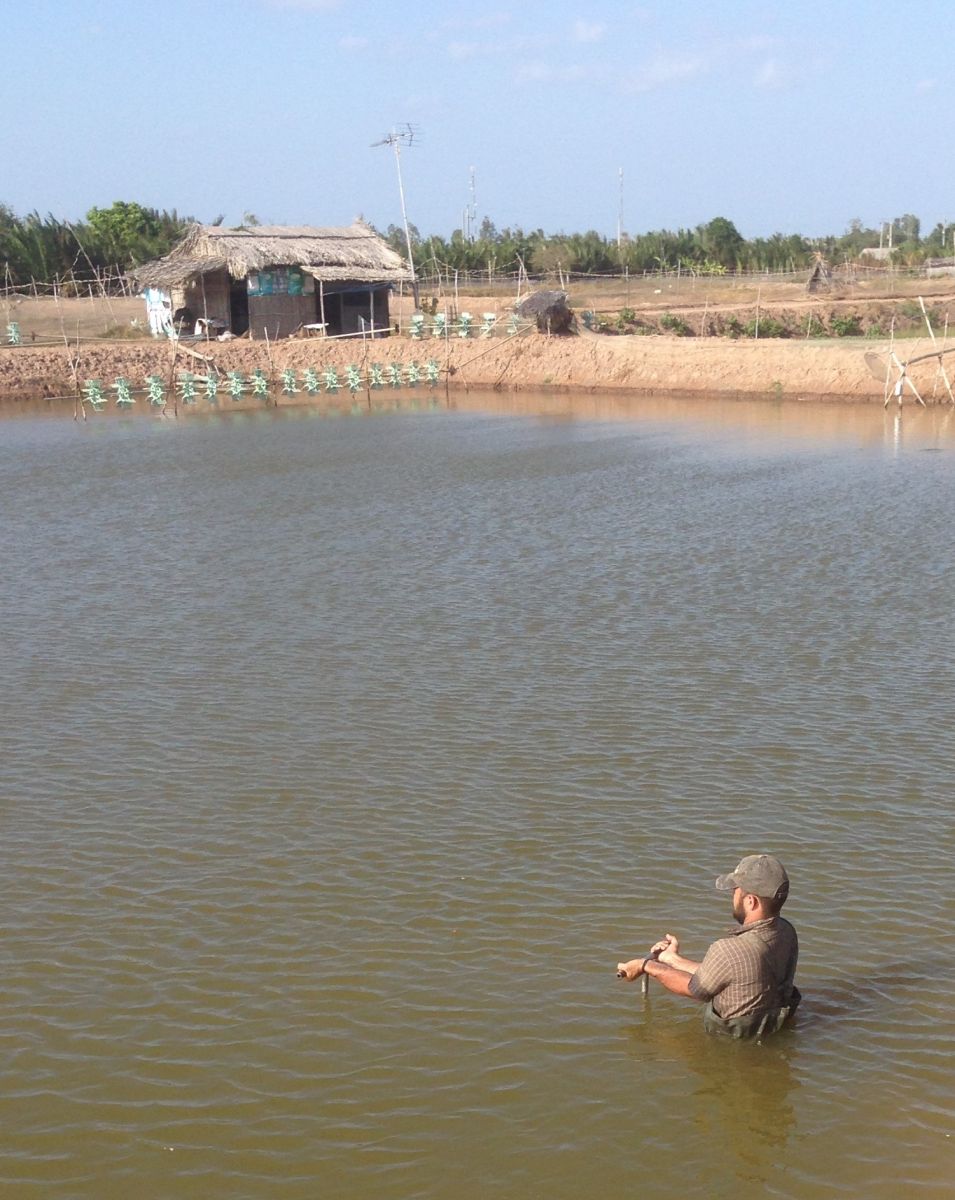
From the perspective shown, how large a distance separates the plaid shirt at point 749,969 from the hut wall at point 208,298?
39768 millimetres

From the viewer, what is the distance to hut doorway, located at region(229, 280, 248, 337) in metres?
43.4

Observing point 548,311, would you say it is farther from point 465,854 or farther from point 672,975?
point 672,975

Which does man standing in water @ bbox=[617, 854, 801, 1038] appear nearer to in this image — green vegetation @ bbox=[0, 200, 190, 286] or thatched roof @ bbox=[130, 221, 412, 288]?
thatched roof @ bbox=[130, 221, 412, 288]

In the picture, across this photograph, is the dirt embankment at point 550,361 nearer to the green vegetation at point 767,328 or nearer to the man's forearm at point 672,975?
the green vegetation at point 767,328

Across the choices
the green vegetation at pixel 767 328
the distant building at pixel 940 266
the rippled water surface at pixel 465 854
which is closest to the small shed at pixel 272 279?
the green vegetation at pixel 767 328

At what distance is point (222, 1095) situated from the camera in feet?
18.8

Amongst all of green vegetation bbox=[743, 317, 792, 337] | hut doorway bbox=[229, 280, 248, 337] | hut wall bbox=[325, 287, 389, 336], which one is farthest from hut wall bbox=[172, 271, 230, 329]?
green vegetation bbox=[743, 317, 792, 337]

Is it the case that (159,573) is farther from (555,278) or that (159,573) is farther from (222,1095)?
(555,278)

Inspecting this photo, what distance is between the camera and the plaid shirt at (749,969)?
224 inches

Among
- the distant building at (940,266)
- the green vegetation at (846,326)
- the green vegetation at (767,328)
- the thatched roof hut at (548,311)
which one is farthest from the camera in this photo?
the distant building at (940,266)

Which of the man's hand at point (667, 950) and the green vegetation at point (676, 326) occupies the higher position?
the green vegetation at point (676, 326)

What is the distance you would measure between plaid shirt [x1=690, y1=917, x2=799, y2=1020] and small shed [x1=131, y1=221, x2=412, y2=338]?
37.1 metres

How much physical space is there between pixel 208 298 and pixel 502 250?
1930 cm

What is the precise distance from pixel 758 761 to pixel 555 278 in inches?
1869
